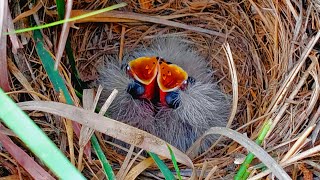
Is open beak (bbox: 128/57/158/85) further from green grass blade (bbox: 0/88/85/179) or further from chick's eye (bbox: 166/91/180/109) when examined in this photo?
green grass blade (bbox: 0/88/85/179)

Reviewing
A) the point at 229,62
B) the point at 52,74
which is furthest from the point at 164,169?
the point at 229,62

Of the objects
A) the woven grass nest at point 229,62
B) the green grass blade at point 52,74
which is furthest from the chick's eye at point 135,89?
the green grass blade at point 52,74

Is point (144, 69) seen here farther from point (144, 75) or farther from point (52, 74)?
point (52, 74)

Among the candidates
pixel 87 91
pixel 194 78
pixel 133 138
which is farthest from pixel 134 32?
pixel 133 138

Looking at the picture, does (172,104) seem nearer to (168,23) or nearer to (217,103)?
(217,103)

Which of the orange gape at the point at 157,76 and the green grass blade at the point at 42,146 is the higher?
the green grass blade at the point at 42,146

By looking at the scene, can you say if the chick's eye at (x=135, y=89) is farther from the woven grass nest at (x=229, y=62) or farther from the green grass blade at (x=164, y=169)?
the green grass blade at (x=164, y=169)

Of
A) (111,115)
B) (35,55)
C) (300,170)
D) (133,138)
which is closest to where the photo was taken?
(133,138)

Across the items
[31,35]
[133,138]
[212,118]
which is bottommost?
[212,118]
